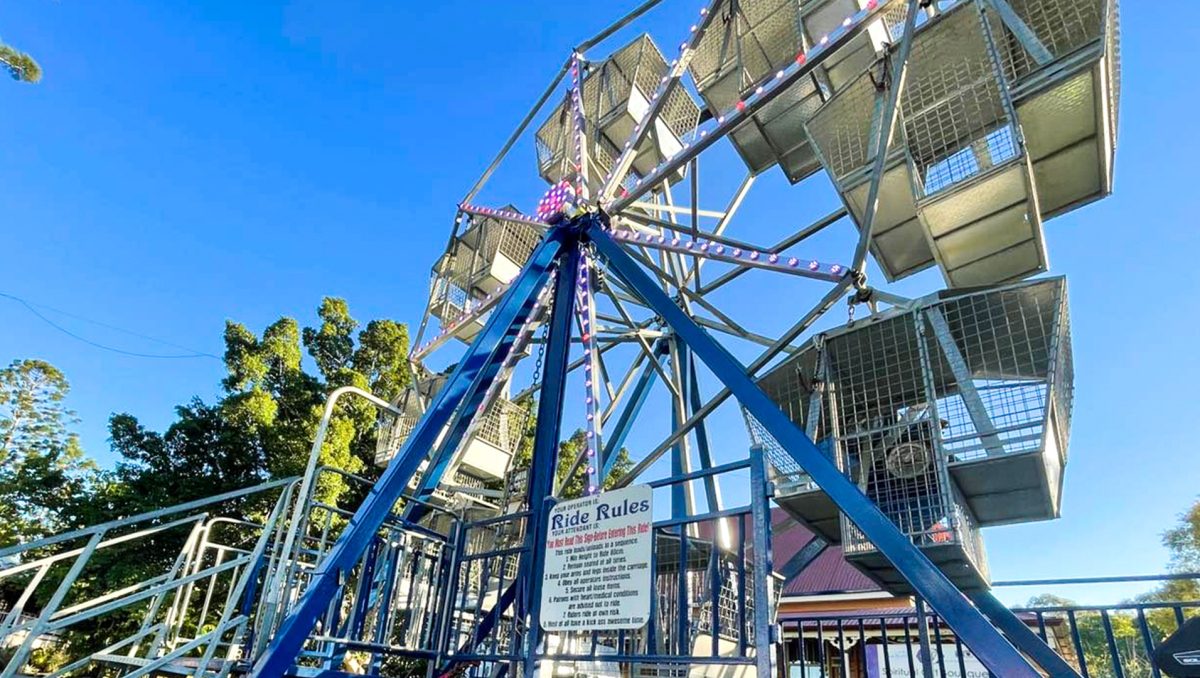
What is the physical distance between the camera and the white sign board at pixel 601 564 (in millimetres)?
3576

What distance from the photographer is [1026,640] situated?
4918 mm

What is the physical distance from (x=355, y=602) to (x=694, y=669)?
9.92 feet

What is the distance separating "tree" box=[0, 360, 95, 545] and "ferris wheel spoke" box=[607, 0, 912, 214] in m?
19.9

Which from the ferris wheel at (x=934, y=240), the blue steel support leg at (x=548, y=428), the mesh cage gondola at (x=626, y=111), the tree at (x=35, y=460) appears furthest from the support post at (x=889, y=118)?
the tree at (x=35, y=460)

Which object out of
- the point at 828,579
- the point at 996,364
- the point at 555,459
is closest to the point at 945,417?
the point at 996,364

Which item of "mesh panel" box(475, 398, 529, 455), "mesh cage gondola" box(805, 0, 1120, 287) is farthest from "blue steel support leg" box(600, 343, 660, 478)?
"mesh cage gondola" box(805, 0, 1120, 287)

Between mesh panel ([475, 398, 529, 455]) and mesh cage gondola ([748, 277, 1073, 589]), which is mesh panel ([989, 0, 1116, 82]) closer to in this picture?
mesh cage gondola ([748, 277, 1073, 589])

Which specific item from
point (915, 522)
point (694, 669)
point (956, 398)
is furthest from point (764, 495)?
point (956, 398)

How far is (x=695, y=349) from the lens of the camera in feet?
18.7

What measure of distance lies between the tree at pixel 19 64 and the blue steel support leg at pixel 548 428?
9622 millimetres

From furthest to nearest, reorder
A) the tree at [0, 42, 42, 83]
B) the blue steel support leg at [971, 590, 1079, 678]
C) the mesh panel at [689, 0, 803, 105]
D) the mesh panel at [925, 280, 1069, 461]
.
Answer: the tree at [0, 42, 42, 83] < the mesh panel at [689, 0, 803, 105] < the mesh panel at [925, 280, 1069, 461] < the blue steel support leg at [971, 590, 1079, 678]

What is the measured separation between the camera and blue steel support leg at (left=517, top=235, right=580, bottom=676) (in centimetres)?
514

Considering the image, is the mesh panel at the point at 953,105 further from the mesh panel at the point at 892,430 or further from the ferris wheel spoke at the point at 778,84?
the mesh panel at the point at 892,430

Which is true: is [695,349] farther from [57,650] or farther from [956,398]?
[57,650]
